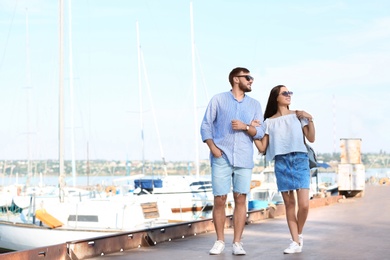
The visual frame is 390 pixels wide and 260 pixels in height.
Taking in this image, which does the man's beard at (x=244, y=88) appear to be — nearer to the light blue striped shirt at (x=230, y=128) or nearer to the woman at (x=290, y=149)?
the light blue striped shirt at (x=230, y=128)

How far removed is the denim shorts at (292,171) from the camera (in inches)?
358

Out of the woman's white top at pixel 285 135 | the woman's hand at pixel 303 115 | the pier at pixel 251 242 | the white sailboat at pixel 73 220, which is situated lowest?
the white sailboat at pixel 73 220

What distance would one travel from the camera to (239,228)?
9.12 meters

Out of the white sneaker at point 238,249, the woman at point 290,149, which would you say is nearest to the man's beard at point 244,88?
the woman at point 290,149

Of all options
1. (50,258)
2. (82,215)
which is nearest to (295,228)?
(50,258)

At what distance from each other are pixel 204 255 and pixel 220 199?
2.24 feet

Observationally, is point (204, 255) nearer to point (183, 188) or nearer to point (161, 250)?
point (161, 250)

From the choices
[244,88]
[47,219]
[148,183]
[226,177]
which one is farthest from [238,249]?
[148,183]

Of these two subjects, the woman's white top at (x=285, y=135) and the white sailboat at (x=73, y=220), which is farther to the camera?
the white sailboat at (x=73, y=220)

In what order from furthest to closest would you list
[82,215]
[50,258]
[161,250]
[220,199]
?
[82,215]
[161,250]
[220,199]
[50,258]

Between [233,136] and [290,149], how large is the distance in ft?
2.28

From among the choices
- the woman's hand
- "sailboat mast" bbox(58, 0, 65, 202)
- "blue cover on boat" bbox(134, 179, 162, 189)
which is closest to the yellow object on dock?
"sailboat mast" bbox(58, 0, 65, 202)

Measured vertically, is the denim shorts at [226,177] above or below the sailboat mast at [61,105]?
below

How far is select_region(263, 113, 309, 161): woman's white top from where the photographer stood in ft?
29.8
